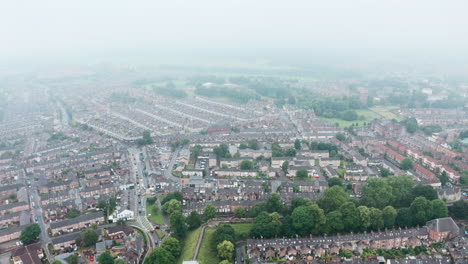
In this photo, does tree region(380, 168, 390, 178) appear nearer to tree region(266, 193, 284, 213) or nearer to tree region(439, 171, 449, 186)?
tree region(439, 171, 449, 186)

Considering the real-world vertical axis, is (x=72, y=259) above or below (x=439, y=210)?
below

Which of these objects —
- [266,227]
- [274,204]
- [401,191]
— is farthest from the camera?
[401,191]

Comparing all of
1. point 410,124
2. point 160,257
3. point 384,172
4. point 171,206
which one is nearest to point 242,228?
point 171,206

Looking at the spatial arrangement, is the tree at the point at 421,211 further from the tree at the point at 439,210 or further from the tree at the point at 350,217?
the tree at the point at 350,217

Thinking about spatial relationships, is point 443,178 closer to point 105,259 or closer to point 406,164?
point 406,164

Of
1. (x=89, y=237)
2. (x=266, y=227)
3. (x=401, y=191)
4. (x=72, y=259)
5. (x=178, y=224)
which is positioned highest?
(x=401, y=191)

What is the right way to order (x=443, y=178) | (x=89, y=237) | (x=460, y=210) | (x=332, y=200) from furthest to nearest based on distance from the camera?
(x=443, y=178)
(x=460, y=210)
(x=332, y=200)
(x=89, y=237)
